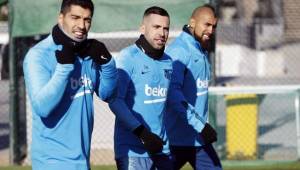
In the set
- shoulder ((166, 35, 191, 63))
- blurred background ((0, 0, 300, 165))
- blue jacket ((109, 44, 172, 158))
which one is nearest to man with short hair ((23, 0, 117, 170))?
blue jacket ((109, 44, 172, 158))

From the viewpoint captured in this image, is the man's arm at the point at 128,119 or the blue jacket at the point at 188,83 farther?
the blue jacket at the point at 188,83

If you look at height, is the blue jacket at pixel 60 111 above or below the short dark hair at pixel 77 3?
below

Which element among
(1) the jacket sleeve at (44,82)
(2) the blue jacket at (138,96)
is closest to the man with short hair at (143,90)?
(2) the blue jacket at (138,96)

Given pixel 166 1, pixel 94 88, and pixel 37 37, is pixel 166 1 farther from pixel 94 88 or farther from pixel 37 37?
pixel 94 88

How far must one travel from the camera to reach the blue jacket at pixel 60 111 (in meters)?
5.48

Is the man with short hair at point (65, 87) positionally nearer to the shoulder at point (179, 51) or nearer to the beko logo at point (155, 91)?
the beko logo at point (155, 91)

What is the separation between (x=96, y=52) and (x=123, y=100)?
3.37ft

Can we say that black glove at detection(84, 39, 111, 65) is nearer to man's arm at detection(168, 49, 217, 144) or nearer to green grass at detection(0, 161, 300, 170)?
man's arm at detection(168, 49, 217, 144)

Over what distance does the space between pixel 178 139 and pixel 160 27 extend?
137 centimetres

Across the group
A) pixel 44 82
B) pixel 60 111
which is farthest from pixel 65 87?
pixel 60 111

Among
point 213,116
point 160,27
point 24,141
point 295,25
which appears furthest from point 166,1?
point 295,25

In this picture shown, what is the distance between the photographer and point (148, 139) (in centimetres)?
646

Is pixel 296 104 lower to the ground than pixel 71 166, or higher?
lower

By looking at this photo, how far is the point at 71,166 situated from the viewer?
223 inches
